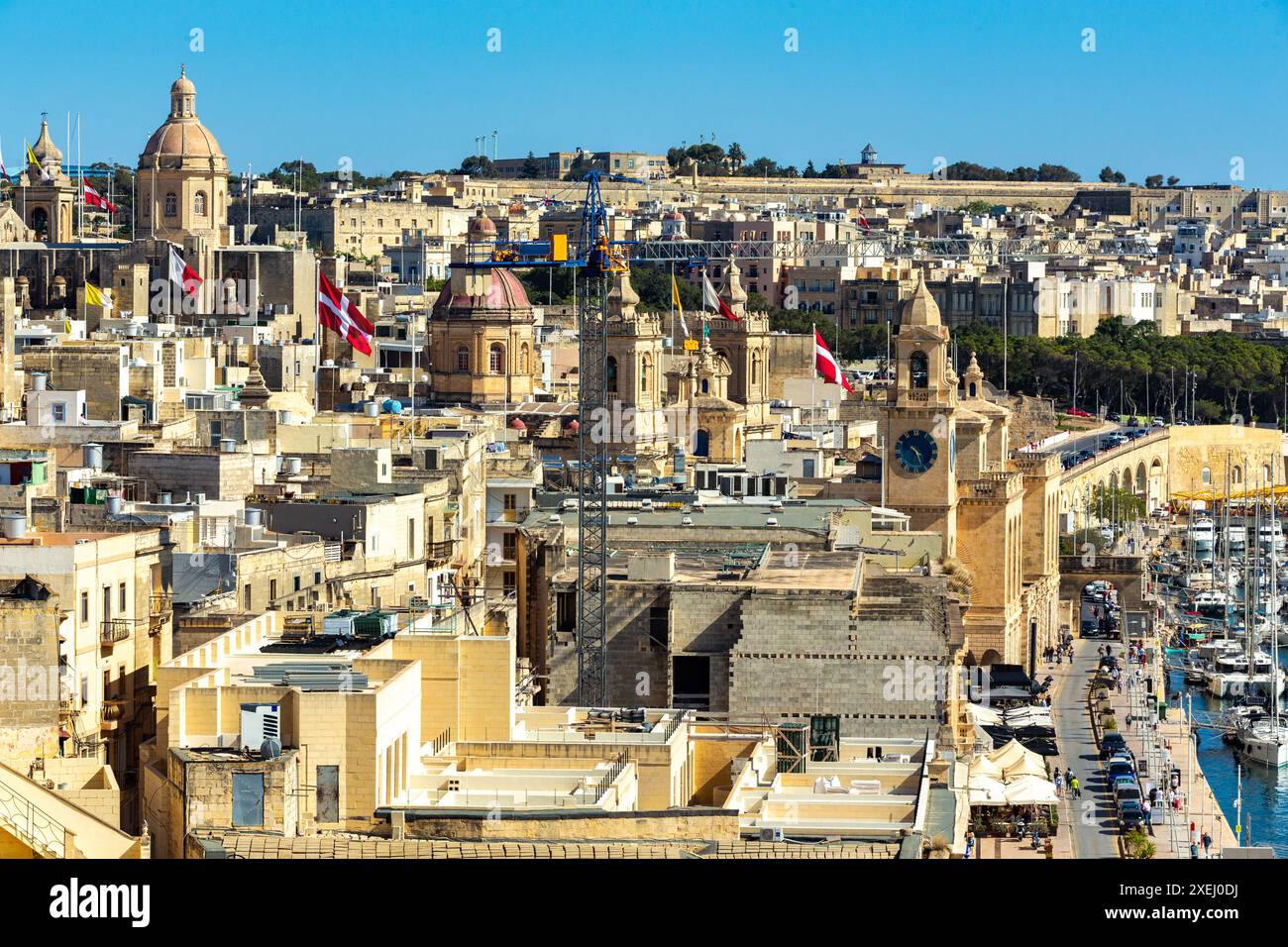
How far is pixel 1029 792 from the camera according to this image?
35.8m

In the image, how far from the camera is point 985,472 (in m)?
46.2

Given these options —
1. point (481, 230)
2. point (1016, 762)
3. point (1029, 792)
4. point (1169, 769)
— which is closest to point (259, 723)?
Answer: point (1029, 792)

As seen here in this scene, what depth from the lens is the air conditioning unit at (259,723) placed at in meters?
18.8

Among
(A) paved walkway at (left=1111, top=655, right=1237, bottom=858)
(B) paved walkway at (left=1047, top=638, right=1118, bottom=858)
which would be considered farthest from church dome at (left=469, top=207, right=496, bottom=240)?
(A) paved walkway at (left=1111, top=655, right=1237, bottom=858)

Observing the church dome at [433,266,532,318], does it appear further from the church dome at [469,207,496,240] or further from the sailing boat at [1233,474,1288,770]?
the church dome at [469,207,496,240]

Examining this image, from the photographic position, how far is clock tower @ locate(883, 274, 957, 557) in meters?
43.0

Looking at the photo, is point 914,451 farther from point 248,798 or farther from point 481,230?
point 481,230

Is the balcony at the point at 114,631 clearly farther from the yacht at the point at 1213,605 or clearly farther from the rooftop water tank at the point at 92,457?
the yacht at the point at 1213,605

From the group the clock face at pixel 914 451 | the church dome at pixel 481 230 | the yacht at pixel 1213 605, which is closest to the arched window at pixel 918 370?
the clock face at pixel 914 451

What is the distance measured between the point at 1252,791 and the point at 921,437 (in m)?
8.46
